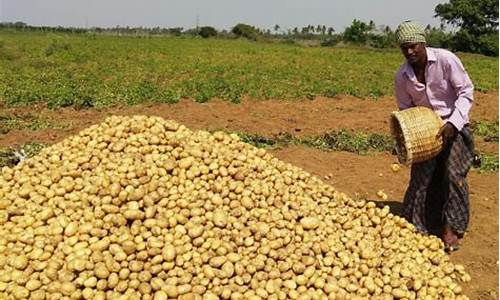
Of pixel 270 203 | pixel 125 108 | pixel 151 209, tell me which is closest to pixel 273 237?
pixel 270 203

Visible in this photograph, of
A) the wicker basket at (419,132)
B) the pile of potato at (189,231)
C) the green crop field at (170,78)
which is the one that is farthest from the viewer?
the green crop field at (170,78)

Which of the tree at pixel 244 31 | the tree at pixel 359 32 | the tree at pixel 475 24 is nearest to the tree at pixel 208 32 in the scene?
the tree at pixel 244 31

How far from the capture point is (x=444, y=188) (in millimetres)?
4301

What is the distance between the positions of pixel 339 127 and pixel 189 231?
5745mm

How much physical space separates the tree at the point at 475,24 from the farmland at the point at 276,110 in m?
19.1

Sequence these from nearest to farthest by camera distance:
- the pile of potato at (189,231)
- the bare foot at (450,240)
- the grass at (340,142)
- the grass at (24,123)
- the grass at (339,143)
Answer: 1. the pile of potato at (189,231)
2. the bare foot at (450,240)
3. the grass at (339,143)
4. the grass at (340,142)
5. the grass at (24,123)

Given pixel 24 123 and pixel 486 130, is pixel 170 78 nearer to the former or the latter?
pixel 24 123

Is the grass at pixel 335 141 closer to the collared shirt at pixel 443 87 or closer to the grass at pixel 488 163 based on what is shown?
the grass at pixel 488 163

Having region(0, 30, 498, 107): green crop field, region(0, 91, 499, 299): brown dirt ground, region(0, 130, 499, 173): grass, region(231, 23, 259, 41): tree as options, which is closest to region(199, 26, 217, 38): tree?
region(231, 23, 259, 41): tree

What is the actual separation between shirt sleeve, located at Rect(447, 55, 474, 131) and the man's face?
0.20m

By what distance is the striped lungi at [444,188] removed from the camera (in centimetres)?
411

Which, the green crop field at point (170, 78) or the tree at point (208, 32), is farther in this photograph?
the tree at point (208, 32)

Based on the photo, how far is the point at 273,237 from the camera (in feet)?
11.2

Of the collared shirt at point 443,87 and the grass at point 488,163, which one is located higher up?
the collared shirt at point 443,87
